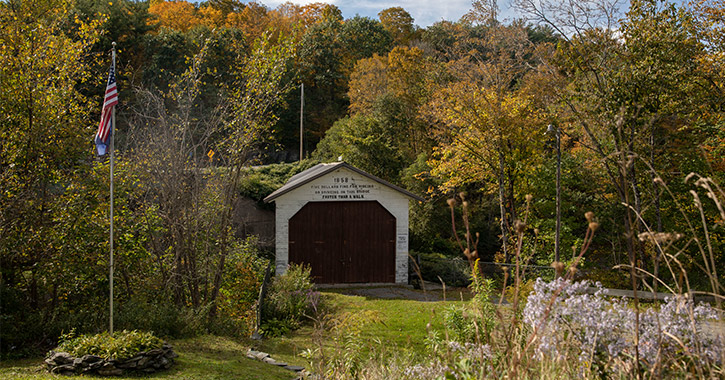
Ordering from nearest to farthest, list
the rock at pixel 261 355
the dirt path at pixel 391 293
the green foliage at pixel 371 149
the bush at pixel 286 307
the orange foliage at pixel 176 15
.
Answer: the rock at pixel 261 355 < the bush at pixel 286 307 < the dirt path at pixel 391 293 < the green foliage at pixel 371 149 < the orange foliage at pixel 176 15

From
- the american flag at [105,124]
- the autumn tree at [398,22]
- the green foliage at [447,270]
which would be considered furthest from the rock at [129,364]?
the autumn tree at [398,22]

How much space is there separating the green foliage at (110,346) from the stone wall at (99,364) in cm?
8

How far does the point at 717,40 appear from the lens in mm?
15438

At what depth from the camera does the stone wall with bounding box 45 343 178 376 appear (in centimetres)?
777

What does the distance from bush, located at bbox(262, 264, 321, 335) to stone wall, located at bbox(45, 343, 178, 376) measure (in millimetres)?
4984

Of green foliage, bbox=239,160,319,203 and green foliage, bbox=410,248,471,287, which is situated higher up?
green foliage, bbox=239,160,319,203

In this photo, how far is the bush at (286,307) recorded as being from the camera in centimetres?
1341

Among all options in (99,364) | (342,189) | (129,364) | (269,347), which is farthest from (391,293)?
(99,364)

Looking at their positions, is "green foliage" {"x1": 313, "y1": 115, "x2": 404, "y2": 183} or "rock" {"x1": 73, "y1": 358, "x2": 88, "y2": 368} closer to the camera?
"rock" {"x1": 73, "y1": 358, "x2": 88, "y2": 368}

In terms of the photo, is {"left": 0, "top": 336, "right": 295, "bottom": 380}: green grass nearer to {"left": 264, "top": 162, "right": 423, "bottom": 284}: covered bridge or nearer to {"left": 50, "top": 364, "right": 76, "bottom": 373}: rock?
{"left": 50, "top": 364, "right": 76, "bottom": 373}: rock

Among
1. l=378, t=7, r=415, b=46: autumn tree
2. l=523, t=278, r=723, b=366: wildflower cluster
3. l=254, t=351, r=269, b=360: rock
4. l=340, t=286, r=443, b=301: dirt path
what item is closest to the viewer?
l=523, t=278, r=723, b=366: wildflower cluster

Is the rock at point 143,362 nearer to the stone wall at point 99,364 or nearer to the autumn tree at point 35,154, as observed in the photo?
the stone wall at point 99,364

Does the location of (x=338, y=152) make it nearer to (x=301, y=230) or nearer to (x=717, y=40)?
(x=301, y=230)

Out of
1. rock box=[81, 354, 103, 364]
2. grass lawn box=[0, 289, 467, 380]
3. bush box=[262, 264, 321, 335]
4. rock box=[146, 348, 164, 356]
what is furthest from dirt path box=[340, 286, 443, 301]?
rock box=[81, 354, 103, 364]
